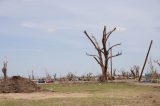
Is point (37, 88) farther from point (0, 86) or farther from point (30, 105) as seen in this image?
point (30, 105)

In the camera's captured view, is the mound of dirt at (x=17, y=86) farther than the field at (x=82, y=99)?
Yes

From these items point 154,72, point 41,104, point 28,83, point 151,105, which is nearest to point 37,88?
point 28,83

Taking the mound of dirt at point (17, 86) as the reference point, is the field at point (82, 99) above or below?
below

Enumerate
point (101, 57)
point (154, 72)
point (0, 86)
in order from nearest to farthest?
point (0, 86) < point (101, 57) < point (154, 72)

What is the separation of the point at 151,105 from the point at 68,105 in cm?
352

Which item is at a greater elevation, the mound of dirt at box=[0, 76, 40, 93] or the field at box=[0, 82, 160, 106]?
the mound of dirt at box=[0, 76, 40, 93]

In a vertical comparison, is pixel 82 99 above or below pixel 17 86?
below

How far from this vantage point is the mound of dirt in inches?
1155

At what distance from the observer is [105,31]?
4784cm

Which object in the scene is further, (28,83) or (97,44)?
(97,44)

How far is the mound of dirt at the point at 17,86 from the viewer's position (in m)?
29.3

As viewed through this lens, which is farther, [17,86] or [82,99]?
[17,86]

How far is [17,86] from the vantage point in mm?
29828

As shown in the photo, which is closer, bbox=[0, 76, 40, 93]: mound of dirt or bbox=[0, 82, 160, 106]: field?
bbox=[0, 82, 160, 106]: field
